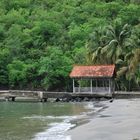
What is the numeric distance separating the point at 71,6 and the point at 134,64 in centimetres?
6085

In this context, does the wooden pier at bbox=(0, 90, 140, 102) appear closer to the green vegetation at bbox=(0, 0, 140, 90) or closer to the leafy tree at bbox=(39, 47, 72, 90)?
the green vegetation at bbox=(0, 0, 140, 90)

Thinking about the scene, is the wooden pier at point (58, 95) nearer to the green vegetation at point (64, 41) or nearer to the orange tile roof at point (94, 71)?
the orange tile roof at point (94, 71)

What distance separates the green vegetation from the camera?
61.9 m

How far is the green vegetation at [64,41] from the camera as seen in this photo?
61.9 meters

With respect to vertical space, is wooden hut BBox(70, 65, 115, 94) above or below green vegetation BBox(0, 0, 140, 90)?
below

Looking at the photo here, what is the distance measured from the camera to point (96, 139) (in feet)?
60.3

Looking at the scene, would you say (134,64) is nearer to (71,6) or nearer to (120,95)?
(120,95)

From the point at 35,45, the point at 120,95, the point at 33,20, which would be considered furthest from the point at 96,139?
the point at 33,20

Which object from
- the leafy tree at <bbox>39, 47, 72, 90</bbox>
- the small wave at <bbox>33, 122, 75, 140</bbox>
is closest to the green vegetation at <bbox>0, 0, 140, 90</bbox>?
the leafy tree at <bbox>39, 47, 72, 90</bbox>

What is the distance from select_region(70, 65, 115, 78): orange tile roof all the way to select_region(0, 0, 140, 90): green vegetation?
1.72 metres

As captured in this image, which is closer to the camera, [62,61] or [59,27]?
[62,61]

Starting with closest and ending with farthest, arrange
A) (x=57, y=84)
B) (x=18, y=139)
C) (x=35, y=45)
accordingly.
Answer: (x=18, y=139) → (x=57, y=84) → (x=35, y=45)

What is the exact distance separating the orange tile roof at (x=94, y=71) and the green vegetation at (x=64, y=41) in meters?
1.72

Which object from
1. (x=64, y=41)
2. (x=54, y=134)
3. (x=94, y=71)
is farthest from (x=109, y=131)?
(x=64, y=41)
